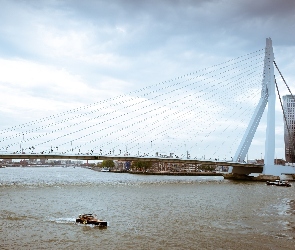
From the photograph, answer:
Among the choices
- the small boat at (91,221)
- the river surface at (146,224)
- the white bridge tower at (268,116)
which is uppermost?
the white bridge tower at (268,116)

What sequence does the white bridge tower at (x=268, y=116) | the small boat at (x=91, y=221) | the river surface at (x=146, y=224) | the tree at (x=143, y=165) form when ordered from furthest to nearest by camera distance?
the tree at (x=143, y=165) → the white bridge tower at (x=268, y=116) → the small boat at (x=91, y=221) → the river surface at (x=146, y=224)

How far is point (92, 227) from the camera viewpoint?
19.1m

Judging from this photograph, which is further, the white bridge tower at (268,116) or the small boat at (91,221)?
the white bridge tower at (268,116)

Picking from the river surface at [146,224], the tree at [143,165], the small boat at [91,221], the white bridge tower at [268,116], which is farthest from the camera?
the tree at [143,165]

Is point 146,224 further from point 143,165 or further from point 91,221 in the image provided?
point 143,165

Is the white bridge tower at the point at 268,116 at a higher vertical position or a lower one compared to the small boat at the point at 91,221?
higher

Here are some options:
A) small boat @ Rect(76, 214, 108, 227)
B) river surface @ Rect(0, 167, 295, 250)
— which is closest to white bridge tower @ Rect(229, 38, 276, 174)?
river surface @ Rect(0, 167, 295, 250)

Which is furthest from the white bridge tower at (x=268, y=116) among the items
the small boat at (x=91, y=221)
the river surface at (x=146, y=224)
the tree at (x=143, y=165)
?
the tree at (x=143, y=165)

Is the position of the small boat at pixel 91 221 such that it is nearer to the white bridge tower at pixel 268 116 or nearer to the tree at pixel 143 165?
the white bridge tower at pixel 268 116

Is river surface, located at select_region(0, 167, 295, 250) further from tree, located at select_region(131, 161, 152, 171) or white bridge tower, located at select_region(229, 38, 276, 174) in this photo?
tree, located at select_region(131, 161, 152, 171)

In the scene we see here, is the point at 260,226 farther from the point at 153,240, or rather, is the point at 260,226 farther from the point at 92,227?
the point at 92,227

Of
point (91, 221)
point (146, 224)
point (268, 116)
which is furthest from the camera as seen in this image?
point (268, 116)

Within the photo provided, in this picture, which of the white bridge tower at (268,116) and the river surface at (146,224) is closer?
the river surface at (146,224)

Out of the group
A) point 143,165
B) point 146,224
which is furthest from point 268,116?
point 143,165
